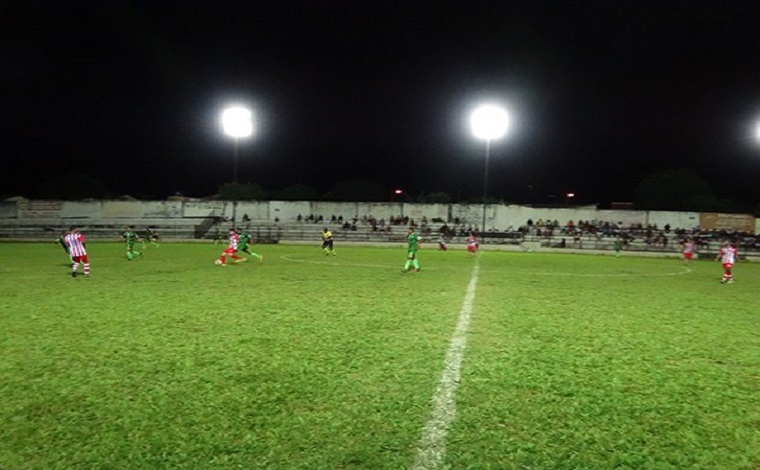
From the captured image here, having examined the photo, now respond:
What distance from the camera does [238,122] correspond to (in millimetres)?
44594

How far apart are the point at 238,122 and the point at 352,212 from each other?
45.7 feet

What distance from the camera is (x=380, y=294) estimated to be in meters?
11.9

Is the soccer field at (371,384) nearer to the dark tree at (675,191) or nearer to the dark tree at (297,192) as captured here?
the dark tree at (675,191)

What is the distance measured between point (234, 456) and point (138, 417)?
1.25m

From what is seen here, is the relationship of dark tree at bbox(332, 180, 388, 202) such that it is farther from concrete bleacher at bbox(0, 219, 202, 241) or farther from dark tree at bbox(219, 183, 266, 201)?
concrete bleacher at bbox(0, 219, 202, 241)

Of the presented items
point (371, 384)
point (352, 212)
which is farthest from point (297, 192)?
point (371, 384)

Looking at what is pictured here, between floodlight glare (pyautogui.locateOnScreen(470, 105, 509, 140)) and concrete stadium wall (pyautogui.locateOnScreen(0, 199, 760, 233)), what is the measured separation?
7.53m

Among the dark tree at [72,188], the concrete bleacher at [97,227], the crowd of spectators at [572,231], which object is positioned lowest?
the concrete bleacher at [97,227]

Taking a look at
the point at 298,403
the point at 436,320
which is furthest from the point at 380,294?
the point at 298,403

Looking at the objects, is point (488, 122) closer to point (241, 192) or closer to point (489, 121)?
point (489, 121)

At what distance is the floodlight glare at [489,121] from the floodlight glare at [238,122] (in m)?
21.1

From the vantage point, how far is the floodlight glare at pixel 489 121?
141 ft

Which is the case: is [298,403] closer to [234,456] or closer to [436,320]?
[234,456]

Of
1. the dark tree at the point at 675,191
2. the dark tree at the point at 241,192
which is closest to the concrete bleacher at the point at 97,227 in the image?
the dark tree at the point at 241,192
